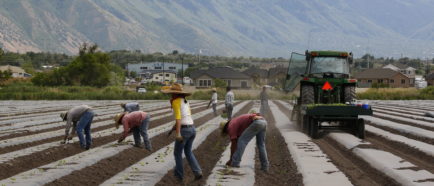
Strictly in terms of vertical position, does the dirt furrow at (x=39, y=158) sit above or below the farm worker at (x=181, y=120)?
below

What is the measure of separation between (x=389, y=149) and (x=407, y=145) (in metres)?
0.50

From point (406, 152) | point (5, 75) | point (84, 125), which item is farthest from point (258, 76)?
point (84, 125)

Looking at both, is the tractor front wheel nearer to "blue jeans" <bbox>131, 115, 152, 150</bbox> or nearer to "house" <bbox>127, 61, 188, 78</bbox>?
"blue jeans" <bbox>131, 115, 152, 150</bbox>

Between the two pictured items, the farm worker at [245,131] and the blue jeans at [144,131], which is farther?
the blue jeans at [144,131]

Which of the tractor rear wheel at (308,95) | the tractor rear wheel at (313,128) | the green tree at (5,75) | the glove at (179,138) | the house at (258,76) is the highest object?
the house at (258,76)

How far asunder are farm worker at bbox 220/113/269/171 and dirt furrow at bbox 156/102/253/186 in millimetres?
718

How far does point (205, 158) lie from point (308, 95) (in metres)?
5.86

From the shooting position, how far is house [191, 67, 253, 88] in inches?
3593

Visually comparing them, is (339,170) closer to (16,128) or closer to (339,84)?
(339,84)

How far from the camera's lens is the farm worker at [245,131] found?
35.0 feet

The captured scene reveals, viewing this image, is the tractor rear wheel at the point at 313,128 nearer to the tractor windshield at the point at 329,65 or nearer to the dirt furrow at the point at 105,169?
the tractor windshield at the point at 329,65

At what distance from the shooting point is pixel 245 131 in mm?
10750

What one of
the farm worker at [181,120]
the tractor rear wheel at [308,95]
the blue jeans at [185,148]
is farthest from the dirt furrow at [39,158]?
the tractor rear wheel at [308,95]

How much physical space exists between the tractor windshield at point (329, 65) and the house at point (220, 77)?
232ft
